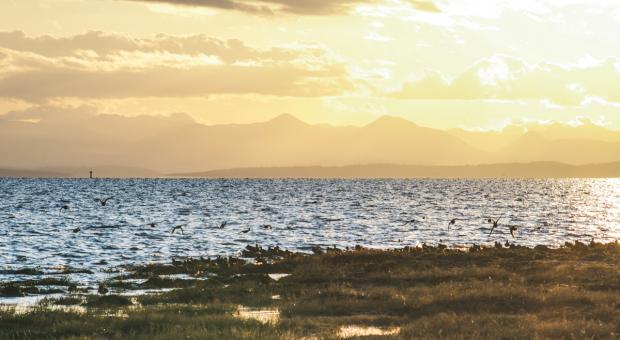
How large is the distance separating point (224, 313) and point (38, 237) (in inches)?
1986

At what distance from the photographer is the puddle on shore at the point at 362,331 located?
2625cm

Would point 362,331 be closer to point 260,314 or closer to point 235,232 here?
point 260,314

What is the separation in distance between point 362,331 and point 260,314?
5295 millimetres

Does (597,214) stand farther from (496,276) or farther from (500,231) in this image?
(496,276)

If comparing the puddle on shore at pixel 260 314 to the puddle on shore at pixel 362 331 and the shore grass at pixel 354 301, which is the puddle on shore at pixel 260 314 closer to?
the shore grass at pixel 354 301

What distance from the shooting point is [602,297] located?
31578 mm

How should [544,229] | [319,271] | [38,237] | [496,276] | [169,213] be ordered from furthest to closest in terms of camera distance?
[169,213]
[544,229]
[38,237]
[319,271]
[496,276]

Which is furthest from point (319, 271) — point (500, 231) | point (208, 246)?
point (500, 231)

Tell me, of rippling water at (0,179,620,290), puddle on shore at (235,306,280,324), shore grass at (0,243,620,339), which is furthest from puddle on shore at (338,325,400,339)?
rippling water at (0,179,620,290)

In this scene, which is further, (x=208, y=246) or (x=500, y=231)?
(x=500, y=231)

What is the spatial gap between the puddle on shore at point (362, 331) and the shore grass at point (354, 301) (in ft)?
0.34

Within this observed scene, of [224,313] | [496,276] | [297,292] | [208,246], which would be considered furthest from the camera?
[208,246]

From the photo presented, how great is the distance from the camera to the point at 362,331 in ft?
89.4

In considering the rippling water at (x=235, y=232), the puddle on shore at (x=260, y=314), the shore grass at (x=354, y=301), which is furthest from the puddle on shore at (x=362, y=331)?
the rippling water at (x=235, y=232)
